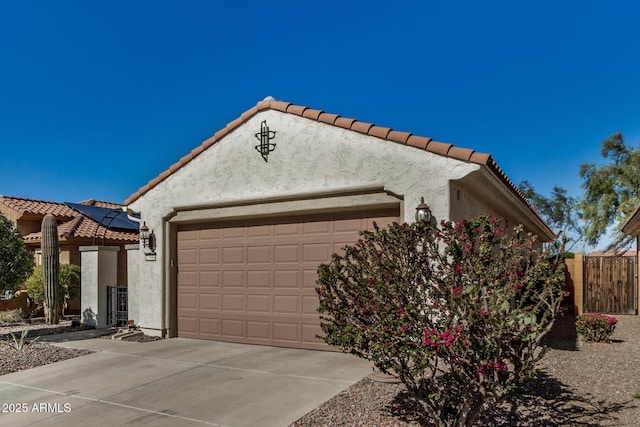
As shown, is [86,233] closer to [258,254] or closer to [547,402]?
[258,254]

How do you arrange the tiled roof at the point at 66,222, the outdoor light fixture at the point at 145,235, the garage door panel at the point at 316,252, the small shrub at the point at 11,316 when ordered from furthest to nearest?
the tiled roof at the point at 66,222
the small shrub at the point at 11,316
the outdoor light fixture at the point at 145,235
the garage door panel at the point at 316,252

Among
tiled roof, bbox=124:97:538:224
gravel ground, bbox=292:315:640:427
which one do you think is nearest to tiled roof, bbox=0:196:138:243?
tiled roof, bbox=124:97:538:224

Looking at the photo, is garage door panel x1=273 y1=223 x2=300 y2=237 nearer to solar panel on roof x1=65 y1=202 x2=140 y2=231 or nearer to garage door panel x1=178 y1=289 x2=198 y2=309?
garage door panel x1=178 y1=289 x2=198 y2=309

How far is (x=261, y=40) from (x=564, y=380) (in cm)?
1197

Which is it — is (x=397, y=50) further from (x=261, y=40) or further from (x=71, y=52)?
(x=71, y=52)

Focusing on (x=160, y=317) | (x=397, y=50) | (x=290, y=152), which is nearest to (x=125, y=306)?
(x=160, y=317)

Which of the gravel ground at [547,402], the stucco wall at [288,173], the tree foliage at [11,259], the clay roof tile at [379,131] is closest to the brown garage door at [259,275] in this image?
the stucco wall at [288,173]

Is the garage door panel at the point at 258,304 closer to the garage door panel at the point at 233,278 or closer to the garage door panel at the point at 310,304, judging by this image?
the garage door panel at the point at 233,278

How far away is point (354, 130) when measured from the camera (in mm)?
8227

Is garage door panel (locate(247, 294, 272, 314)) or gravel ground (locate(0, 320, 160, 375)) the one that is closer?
gravel ground (locate(0, 320, 160, 375))

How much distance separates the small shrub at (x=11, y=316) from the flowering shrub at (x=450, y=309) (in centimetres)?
1368

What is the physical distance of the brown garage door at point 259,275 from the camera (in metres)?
8.75

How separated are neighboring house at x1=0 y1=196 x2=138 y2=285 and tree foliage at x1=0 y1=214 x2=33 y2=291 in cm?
328

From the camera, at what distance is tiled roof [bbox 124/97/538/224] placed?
7.32 meters
